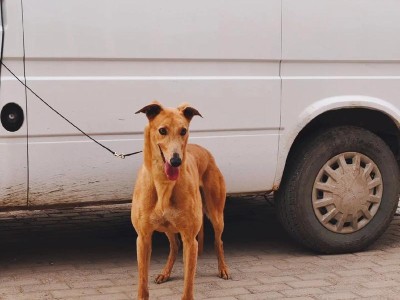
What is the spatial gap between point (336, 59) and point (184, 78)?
1177mm

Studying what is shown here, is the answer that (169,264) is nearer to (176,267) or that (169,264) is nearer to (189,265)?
(176,267)

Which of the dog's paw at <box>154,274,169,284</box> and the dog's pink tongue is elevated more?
the dog's pink tongue

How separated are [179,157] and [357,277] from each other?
180 cm

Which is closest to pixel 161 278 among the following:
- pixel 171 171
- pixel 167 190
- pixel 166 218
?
pixel 166 218

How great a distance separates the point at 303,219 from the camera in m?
5.86

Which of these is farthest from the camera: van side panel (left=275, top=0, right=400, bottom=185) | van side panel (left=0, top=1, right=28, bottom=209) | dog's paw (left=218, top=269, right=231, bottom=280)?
van side panel (left=275, top=0, right=400, bottom=185)

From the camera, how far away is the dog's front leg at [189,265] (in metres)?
4.62

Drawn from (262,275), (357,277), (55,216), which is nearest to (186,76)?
(262,275)

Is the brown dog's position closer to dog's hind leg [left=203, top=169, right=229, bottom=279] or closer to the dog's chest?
the dog's chest

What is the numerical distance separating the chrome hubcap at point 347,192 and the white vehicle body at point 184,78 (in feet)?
1.27

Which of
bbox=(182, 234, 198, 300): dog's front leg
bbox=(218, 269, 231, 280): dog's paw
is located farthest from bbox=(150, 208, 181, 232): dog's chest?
bbox=(218, 269, 231, 280): dog's paw

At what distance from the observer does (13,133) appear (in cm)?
497

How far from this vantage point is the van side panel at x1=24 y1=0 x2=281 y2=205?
5.04m

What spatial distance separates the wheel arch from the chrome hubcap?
0.95 feet
